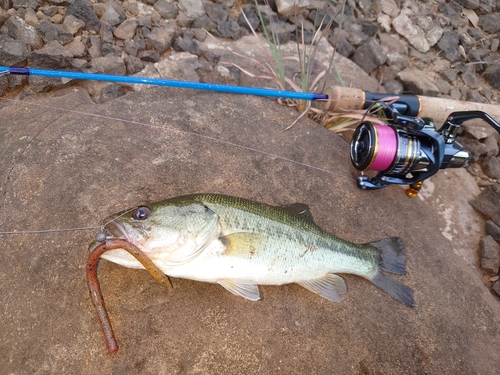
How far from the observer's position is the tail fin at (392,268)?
3.08 m

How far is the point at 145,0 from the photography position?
18.1ft

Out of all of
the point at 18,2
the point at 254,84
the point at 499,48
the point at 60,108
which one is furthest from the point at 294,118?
the point at 499,48

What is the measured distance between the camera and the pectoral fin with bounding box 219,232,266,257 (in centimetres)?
271

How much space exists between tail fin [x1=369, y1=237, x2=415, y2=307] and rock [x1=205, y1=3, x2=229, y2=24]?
4142 mm

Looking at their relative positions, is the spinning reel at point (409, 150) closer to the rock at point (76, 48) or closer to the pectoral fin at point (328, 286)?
the pectoral fin at point (328, 286)

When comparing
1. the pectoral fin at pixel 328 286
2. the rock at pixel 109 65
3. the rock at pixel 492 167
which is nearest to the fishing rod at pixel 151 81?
the rock at pixel 109 65

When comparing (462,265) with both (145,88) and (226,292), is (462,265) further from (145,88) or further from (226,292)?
(145,88)

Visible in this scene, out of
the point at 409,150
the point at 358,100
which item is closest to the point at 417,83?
the point at 358,100

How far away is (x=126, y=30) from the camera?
16.8ft

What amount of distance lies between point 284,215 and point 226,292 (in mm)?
707

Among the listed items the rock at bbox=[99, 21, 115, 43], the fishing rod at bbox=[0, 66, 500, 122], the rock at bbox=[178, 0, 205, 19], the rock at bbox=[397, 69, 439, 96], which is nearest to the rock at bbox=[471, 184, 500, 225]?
the fishing rod at bbox=[0, 66, 500, 122]

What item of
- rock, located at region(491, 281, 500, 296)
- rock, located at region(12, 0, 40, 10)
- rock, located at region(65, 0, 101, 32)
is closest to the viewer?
rock, located at region(491, 281, 500, 296)

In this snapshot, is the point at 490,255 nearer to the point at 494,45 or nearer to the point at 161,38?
the point at 161,38

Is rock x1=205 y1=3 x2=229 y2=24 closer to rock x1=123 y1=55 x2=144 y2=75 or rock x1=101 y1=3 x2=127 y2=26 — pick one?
rock x1=101 y1=3 x2=127 y2=26
